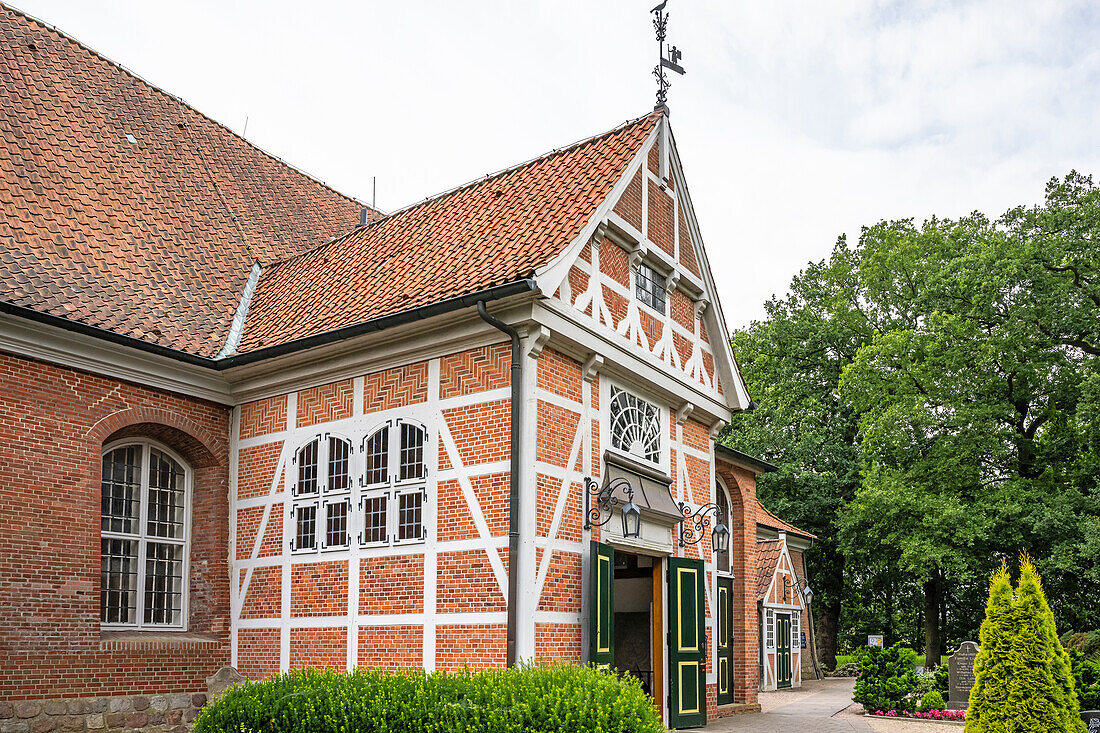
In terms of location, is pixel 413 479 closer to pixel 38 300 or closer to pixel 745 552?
pixel 38 300

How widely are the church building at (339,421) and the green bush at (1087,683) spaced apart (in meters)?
5.77

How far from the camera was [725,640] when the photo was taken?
16844 millimetres

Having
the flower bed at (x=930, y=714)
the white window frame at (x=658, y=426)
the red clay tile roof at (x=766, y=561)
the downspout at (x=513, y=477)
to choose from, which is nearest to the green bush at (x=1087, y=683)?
the flower bed at (x=930, y=714)

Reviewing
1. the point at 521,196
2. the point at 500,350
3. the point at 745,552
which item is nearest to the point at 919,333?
the point at 745,552

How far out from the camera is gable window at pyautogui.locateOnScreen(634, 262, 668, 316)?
45.6 ft

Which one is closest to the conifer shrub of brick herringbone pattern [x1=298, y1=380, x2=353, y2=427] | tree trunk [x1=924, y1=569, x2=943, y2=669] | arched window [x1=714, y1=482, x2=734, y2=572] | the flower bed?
the flower bed

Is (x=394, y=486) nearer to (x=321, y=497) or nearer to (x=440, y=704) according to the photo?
(x=321, y=497)

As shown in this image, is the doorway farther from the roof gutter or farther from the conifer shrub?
the roof gutter

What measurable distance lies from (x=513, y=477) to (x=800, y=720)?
29.5 feet

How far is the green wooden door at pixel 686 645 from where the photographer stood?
13375 mm

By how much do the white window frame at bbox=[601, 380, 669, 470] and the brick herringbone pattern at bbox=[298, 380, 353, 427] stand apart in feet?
10.7

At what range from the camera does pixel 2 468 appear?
11039 millimetres

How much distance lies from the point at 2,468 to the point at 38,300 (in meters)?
1.99

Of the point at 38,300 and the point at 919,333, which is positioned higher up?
the point at 919,333
